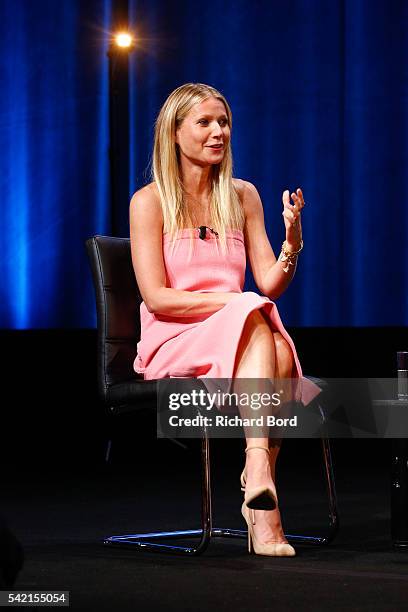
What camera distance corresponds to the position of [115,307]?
287 cm

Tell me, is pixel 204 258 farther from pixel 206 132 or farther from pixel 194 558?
pixel 194 558

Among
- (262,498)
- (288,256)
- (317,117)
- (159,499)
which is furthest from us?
(317,117)

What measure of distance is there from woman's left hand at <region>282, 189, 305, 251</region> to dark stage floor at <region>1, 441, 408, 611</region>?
73 centimetres

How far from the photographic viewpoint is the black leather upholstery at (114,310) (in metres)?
2.80

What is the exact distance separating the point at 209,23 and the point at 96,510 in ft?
10.4

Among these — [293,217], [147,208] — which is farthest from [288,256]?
[147,208]

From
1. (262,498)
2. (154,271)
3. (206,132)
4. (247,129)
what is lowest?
(262,498)

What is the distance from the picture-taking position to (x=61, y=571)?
2244 millimetres

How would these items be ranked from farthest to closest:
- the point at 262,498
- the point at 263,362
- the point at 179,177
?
the point at 179,177
the point at 263,362
the point at 262,498

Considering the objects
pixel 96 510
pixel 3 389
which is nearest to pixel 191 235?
pixel 96 510

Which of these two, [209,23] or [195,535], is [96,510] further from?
[209,23]

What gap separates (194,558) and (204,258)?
2.42 ft

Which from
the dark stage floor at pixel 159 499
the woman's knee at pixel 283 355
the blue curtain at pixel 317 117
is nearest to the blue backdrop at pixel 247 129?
the blue curtain at pixel 317 117

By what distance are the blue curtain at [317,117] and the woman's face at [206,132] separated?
8.85 feet
